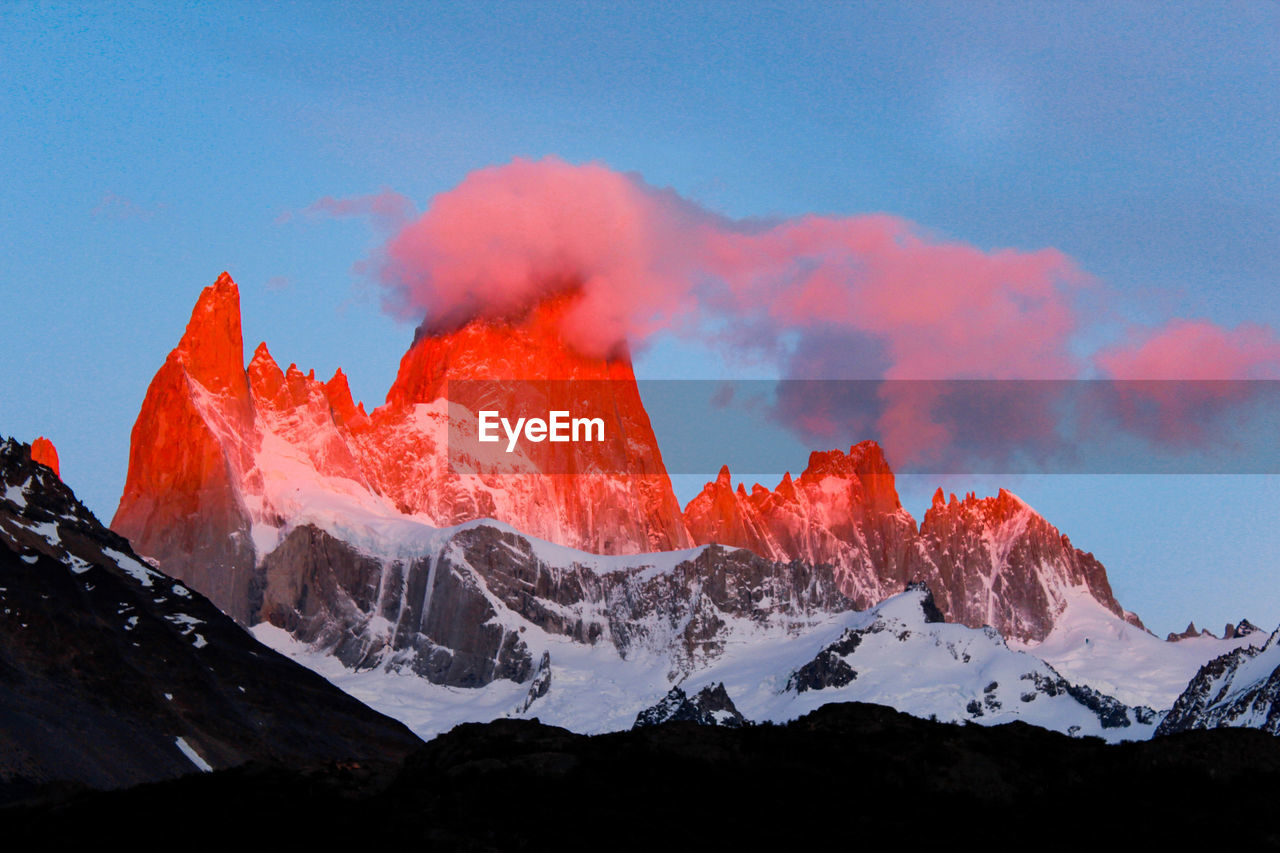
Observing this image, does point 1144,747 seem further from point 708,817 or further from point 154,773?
point 154,773

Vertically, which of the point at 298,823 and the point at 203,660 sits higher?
the point at 203,660

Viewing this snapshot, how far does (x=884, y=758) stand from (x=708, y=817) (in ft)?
25.9

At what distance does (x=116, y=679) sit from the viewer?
147125mm

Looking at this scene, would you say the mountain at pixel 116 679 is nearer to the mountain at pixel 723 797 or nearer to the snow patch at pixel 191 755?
the snow patch at pixel 191 755

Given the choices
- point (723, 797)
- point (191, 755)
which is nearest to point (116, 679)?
point (191, 755)

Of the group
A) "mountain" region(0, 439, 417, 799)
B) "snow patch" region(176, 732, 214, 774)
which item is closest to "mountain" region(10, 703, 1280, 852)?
"mountain" region(0, 439, 417, 799)

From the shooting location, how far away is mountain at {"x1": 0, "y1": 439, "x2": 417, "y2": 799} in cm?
12288

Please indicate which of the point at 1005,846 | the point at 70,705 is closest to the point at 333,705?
the point at 70,705

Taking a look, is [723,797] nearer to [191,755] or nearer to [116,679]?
[191,755]

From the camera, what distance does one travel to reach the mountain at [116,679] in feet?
403

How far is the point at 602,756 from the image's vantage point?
54000 millimetres

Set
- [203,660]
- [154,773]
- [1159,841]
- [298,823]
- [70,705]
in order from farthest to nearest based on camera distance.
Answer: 1. [203,660]
2. [70,705]
3. [154,773]
4. [298,823]
5. [1159,841]

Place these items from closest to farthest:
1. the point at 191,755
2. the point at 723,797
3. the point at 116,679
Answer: the point at 723,797, the point at 191,755, the point at 116,679

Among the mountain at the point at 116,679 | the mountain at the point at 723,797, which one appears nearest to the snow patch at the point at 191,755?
the mountain at the point at 116,679
